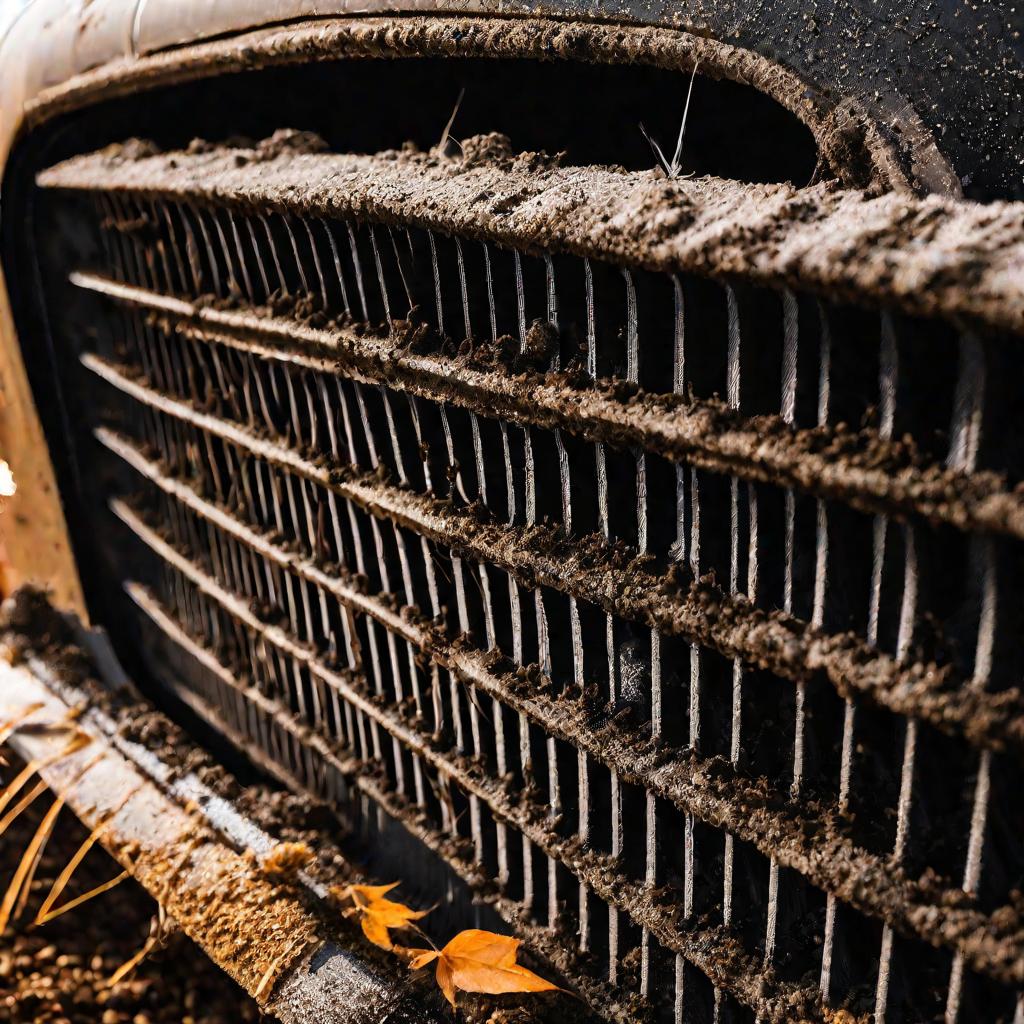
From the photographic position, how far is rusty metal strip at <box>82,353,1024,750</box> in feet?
3.24

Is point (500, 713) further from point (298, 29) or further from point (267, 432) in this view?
point (298, 29)

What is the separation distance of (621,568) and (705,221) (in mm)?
459

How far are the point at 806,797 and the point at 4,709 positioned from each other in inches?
77.4

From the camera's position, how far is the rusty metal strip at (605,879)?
4.36ft

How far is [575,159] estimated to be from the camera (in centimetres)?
150

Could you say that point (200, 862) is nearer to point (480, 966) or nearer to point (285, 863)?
point (285, 863)

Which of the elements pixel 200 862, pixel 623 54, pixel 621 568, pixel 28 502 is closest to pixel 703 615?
pixel 621 568

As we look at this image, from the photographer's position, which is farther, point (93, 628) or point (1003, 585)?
point (93, 628)

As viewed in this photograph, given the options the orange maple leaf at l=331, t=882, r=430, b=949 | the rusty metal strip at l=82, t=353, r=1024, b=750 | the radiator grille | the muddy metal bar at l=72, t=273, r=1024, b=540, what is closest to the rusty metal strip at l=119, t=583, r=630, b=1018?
the radiator grille

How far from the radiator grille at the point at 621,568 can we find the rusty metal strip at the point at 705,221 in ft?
0.04

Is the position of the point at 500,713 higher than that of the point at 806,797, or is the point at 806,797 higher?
the point at 806,797

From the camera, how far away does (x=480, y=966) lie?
5.68ft

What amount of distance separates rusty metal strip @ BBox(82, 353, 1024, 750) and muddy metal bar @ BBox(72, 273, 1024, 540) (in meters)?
0.16

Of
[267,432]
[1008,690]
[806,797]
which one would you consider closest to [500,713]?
[806,797]
